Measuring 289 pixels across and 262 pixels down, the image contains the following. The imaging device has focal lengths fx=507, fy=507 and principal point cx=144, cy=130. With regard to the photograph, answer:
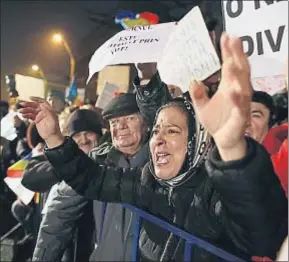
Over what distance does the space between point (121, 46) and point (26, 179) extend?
1.15 m

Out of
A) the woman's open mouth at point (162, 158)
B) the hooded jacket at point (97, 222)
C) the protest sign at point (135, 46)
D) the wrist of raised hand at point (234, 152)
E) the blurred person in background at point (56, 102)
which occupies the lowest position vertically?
the hooded jacket at point (97, 222)

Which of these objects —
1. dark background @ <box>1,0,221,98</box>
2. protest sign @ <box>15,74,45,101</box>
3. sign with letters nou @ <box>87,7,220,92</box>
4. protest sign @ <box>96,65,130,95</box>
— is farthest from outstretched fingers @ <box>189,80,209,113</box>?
dark background @ <box>1,0,221,98</box>

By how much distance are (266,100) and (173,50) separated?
57 cm

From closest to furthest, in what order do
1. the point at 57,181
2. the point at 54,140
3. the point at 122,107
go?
the point at 54,140 < the point at 122,107 < the point at 57,181

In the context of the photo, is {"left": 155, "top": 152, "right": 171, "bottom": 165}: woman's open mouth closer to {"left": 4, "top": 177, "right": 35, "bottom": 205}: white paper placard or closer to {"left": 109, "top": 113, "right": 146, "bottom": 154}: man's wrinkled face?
{"left": 109, "top": 113, "right": 146, "bottom": 154}: man's wrinkled face

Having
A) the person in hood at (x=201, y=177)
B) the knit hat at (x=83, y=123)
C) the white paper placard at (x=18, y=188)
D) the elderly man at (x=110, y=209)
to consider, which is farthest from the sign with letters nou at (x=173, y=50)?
the white paper placard at (x=18, y=188)

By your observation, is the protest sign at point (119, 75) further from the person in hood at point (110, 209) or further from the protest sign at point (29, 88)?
the person in hood at point (110, 209)

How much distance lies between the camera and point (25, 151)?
5062mm

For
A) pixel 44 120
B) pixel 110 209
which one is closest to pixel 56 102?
pixel 110 209

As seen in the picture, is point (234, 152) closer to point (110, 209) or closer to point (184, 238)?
point (184, 238)

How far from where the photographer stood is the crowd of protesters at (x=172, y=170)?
1.32m

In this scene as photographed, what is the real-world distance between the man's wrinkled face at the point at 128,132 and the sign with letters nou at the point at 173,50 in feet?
1.46

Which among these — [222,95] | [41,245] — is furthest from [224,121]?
[41,245]

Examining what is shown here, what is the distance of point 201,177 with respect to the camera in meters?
1.81
